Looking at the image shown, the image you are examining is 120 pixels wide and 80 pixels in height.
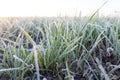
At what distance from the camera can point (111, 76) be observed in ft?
2.96

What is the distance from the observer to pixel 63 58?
3.32 ft

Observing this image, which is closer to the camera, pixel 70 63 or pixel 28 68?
pixel 28 68

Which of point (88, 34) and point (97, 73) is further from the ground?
point (88, 34)

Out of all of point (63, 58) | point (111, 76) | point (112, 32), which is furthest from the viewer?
point (112, 32)

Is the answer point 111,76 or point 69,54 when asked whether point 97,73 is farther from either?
point 69,54

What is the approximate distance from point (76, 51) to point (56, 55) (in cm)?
11

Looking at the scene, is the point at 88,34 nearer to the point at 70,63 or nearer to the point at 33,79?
the point at 70,63

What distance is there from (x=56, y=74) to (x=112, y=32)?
41 cm

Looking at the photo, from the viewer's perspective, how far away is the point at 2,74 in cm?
95

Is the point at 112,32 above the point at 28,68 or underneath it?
above

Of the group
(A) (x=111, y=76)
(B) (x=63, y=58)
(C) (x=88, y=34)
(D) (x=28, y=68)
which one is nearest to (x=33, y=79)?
(D) (x=28, y=68)

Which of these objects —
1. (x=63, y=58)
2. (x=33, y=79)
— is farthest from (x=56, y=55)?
(x=33, y=79)

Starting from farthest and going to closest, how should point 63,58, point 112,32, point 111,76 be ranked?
1. point 112,32
2. point 63,58
3. point 111,76

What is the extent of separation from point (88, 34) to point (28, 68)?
0.45 m
